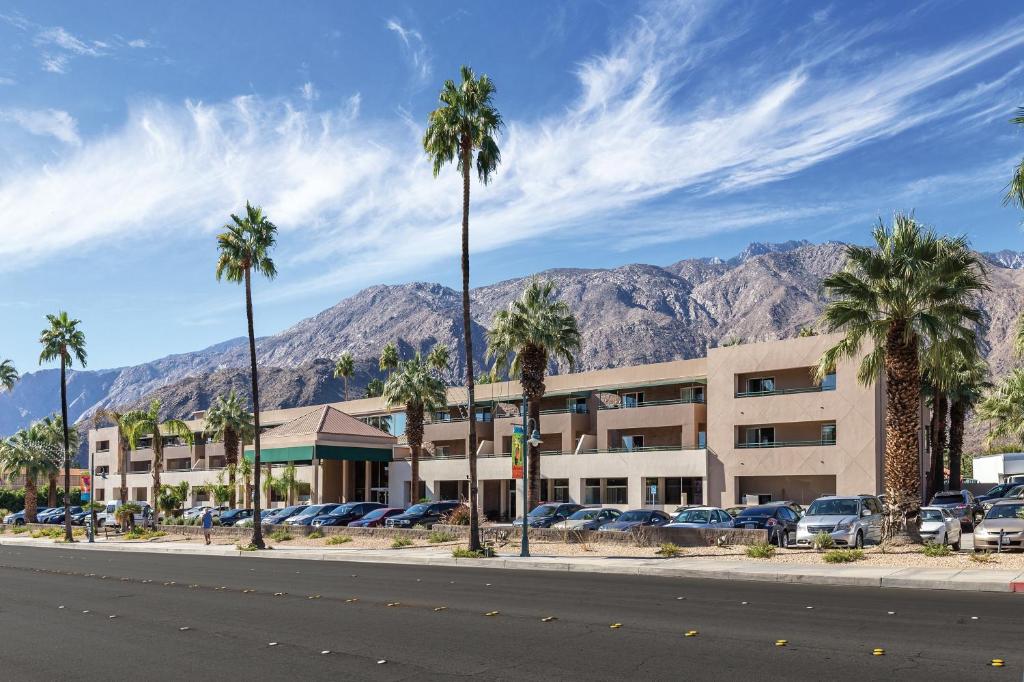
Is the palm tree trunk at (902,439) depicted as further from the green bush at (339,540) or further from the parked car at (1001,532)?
the green bush at (339,540)

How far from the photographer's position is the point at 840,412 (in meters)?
49.2

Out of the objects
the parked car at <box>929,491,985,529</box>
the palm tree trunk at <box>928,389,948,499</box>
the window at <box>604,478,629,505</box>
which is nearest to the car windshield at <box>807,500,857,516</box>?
the parked car at <box>929,491,985,529</box>

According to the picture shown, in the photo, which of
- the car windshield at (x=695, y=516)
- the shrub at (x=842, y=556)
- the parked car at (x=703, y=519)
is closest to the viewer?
the shrub at (x=842, y=556)

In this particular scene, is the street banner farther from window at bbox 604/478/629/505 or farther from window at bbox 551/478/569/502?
window at bbox 551/478/569/502

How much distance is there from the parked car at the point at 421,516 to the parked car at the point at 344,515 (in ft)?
12.3

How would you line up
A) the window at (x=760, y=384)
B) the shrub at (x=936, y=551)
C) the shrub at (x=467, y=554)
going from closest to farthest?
the shrub at (x=936, y=551)
the shrub at (x=467, y=554)
the window at (x=760, y=384)

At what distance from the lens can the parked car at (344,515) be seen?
4944cm

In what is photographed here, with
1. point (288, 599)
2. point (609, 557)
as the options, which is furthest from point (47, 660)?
point (609, 557)

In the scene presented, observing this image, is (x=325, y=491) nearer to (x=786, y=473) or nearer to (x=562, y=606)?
(x=786, y=473)

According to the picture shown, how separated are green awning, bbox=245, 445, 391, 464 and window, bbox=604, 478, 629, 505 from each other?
20.9m

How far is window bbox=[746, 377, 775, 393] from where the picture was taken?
173ft

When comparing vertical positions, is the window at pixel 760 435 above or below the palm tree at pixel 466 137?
below

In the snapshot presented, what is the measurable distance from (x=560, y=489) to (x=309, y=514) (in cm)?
1585

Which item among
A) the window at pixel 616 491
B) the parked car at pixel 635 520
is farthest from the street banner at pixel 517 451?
the window at pixel 616 491
